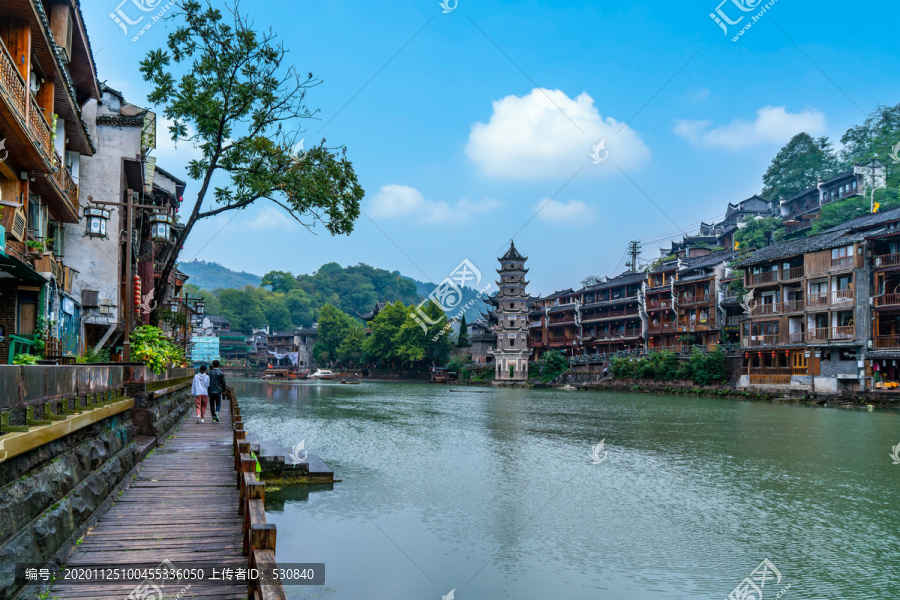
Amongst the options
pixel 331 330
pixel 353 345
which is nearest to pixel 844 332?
pixel 353 345

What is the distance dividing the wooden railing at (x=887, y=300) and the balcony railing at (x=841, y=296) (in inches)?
66.8

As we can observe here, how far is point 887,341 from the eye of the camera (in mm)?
40594

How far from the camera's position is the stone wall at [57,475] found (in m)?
5.52

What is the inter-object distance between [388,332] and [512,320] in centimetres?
1957

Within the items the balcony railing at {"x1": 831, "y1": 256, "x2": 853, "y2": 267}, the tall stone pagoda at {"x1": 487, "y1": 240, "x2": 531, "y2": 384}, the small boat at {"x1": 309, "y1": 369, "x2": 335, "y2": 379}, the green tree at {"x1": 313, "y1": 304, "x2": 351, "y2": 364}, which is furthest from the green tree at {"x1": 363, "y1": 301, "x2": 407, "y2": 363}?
the balcony railing at {"x1": 831, "y1": 256, "x2": 853, "y2": 267}

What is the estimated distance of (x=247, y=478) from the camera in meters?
7.70

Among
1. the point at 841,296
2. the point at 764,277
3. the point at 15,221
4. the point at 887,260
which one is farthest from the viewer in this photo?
the point at 764,277

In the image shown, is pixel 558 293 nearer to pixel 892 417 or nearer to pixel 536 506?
pixel 892 417

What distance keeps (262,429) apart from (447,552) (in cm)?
1915

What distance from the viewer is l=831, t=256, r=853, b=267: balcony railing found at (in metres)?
42.8

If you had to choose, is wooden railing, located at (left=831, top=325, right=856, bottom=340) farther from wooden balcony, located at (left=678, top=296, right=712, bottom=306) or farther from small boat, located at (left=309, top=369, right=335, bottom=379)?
small boat, located at (left=309, top=369, right=335, bottom=379)

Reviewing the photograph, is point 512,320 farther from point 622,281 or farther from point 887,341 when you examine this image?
point 887,341

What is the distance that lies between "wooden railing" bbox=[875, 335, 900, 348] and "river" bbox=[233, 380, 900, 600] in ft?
56.3

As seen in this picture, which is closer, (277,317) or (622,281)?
Result: (622,281)
